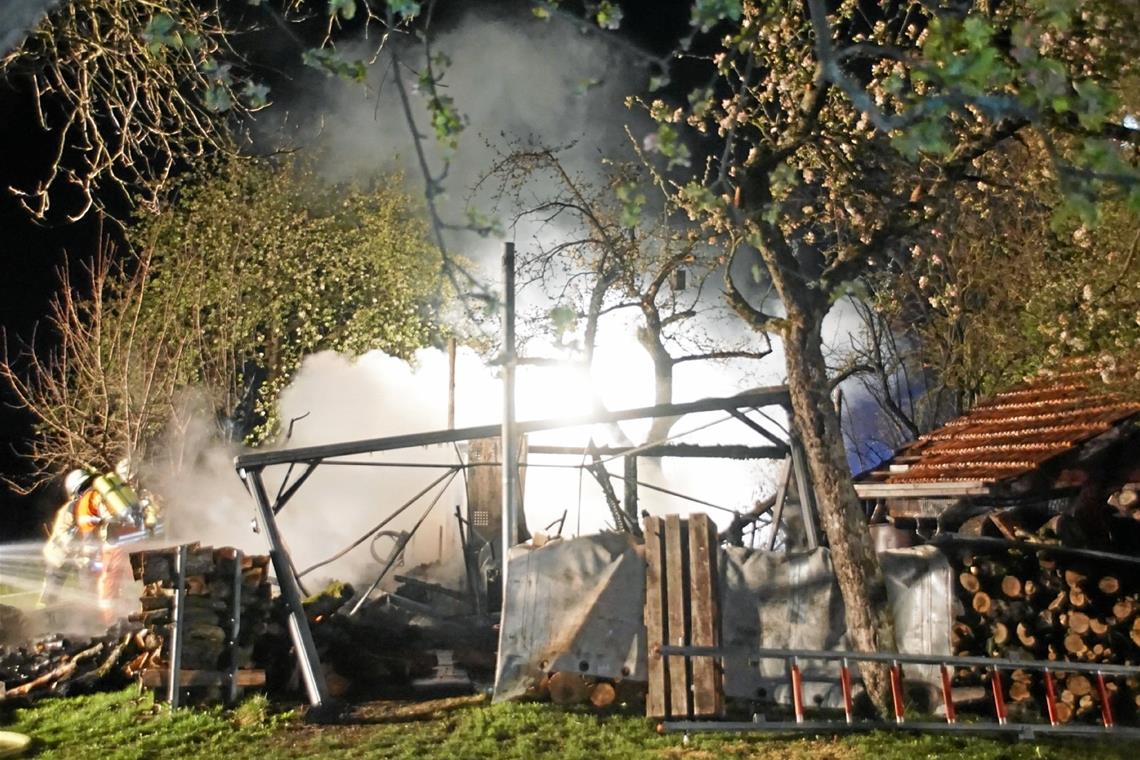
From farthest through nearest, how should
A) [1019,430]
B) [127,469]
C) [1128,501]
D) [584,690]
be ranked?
1. [127,469]
2. [1019,430]
3. [1128,501]
4. [584,690]

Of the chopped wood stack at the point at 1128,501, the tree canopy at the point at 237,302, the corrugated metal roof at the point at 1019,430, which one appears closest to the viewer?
the chopped wood stack at the point at 1128,501

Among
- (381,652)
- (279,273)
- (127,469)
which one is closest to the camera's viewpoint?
(381,652)

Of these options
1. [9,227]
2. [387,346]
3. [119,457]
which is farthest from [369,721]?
[9,227]

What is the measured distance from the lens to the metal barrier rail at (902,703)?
8891 millimetres

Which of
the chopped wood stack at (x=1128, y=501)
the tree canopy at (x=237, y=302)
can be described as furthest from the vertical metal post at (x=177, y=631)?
the tree canopy at (x=237, y=302)

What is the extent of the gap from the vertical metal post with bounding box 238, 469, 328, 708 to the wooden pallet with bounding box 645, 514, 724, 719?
336cm

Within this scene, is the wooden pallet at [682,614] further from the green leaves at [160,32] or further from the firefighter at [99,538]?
the firefighter at [99,538]

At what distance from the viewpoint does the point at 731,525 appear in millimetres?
17031

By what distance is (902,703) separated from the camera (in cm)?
955

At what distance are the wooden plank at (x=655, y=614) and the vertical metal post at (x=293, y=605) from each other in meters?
3.29

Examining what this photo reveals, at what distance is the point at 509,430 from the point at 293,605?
9.80 ft

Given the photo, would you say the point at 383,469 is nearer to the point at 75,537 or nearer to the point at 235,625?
the point at 75,537

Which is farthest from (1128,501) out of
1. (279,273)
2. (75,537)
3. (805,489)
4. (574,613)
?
(279,273)

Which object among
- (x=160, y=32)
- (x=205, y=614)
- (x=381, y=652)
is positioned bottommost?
(x=381, y=652)
